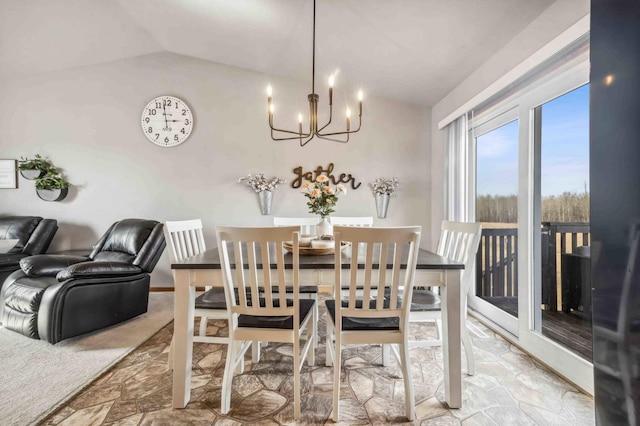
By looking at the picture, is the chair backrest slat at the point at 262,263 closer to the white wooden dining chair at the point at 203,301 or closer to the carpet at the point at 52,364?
the white wooden dining chair at the point at 203,301

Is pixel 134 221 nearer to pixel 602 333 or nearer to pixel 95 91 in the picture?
pixel 95 91

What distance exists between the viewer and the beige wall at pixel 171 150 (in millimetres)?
3936

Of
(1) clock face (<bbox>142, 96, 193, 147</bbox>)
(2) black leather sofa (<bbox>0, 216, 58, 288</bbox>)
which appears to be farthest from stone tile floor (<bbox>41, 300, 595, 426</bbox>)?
(1) clock face (<bbox>142, 96, 193, 147</bbox>)

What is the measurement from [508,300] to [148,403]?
9.34 ft

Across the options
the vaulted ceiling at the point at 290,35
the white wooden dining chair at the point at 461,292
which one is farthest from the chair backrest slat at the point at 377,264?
the vaulted ceiling at the point at 290,35

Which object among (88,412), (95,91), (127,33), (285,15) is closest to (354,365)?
(88,412)

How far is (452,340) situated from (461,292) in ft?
0.93

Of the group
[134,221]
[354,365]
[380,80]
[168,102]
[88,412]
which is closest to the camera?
[88,412]

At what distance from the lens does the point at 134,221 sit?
3.17m

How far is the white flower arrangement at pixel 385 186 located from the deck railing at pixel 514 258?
1.25 metres

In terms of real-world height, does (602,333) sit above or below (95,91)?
below

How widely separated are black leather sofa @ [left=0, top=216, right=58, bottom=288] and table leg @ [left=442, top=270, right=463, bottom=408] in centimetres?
422

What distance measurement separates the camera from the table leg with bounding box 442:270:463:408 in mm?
1620

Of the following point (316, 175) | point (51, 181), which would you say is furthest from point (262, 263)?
point (51, 181)
